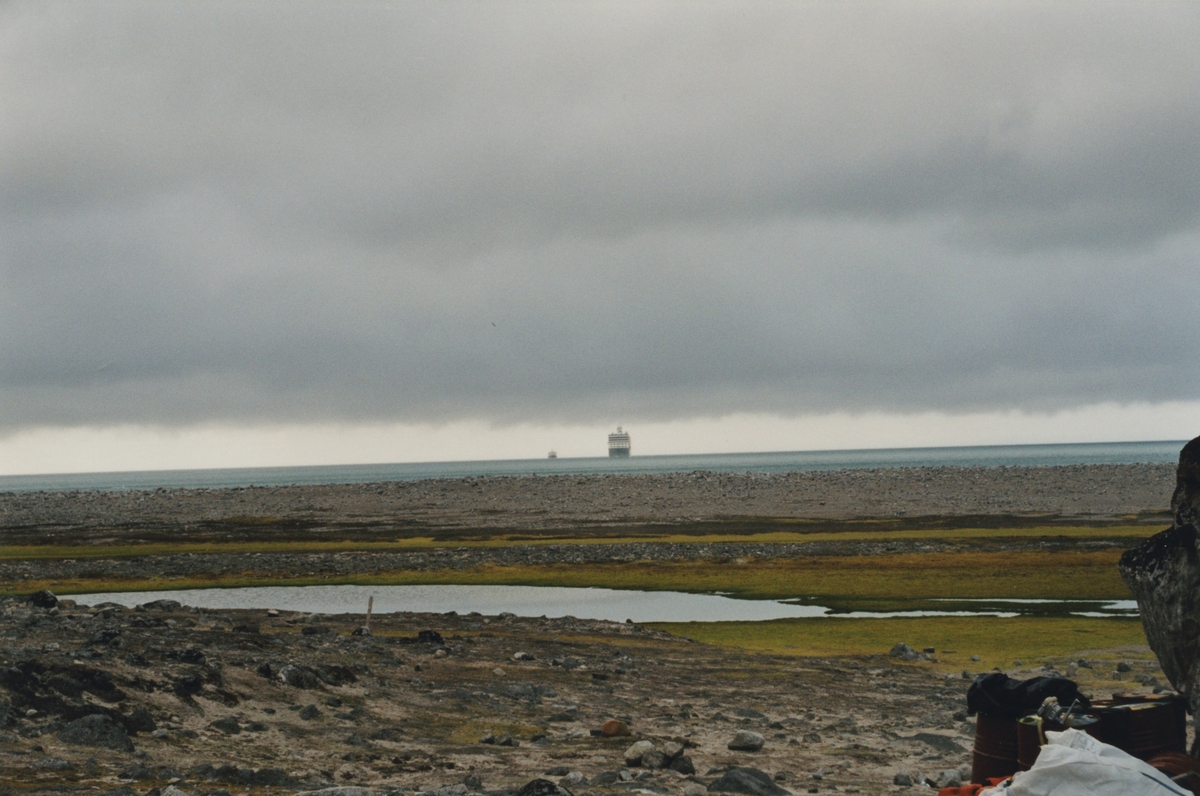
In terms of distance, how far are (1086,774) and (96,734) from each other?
10.1m

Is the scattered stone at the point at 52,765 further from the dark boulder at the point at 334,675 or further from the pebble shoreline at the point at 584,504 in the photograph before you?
the pebble shoreline at the point at 584,504

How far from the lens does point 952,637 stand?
2727 centimetres

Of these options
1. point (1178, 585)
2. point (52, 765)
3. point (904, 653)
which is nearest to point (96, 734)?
point (52, 765)

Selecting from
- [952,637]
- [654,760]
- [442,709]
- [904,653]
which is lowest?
[952,637]

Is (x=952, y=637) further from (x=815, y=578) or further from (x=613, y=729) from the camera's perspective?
(x=613, y=729)

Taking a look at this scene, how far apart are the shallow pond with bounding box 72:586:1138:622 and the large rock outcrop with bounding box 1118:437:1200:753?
69.9 feet

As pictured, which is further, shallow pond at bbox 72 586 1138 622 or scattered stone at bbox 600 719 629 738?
shallow pond at bbox 72 586 1138 622

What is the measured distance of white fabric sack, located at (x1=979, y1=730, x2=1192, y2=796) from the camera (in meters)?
7.20

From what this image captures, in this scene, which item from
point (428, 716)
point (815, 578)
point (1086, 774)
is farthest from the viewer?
point (815, 578)

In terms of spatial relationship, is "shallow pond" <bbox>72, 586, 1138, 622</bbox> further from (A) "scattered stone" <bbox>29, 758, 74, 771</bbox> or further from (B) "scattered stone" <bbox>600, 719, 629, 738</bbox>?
(A) "scattered stone" <bbox>29, 758, 74, 771</bbox>

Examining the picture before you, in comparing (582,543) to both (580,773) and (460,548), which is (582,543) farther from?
(580,773)

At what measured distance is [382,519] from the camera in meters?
88.6

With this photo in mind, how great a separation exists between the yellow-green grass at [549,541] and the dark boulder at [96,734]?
48.7 metres

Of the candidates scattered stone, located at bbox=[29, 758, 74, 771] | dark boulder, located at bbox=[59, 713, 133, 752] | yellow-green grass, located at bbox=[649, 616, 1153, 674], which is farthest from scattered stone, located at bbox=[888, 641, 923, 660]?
scattered stone, located at bbox=[29, 758, 74, 771]
